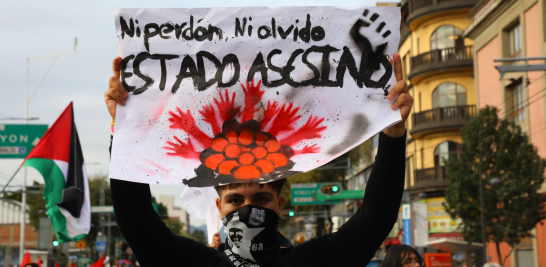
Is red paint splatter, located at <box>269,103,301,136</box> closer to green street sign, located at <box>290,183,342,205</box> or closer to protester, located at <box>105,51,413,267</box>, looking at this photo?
protester, located at <box>105,51,413,267</box>

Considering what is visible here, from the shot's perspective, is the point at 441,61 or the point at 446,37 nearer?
the point at 441,61

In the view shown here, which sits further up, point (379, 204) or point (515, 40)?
point (515, 40)

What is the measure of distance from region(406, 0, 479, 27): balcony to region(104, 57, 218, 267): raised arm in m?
35.8

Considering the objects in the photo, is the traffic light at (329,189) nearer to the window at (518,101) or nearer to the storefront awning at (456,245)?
the storefront awning at (456,245)

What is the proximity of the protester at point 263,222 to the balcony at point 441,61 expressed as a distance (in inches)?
1378

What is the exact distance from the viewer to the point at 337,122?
9.21 feet

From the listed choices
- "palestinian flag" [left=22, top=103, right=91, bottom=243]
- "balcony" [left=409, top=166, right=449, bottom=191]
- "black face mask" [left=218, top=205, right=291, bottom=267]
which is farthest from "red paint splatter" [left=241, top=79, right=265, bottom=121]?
"balcony" [left=409, top=166, right=449, bottom=191]

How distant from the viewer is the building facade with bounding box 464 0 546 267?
954 inches

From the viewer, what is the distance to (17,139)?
Answer: 19.1 metres

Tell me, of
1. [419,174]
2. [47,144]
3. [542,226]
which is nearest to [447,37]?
[419,174]

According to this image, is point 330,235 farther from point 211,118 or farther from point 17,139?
point 17,139

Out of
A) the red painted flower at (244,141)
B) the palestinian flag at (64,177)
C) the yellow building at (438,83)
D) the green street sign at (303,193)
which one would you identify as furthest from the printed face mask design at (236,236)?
the yellow building at (438,83)

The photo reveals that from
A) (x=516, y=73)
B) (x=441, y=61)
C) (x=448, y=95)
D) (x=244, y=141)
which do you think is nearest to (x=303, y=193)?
(x=448, y=95)

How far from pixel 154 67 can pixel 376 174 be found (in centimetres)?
105
